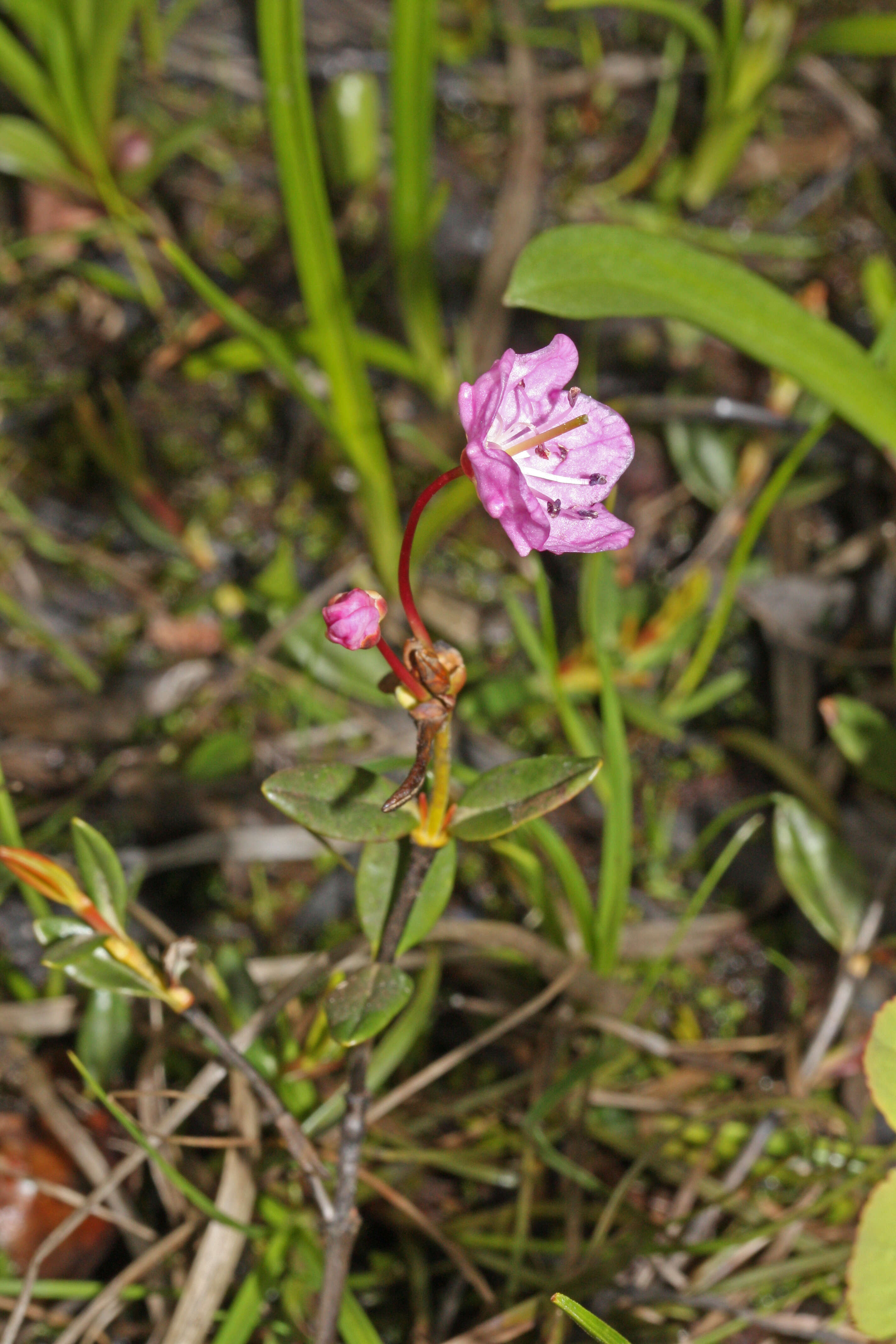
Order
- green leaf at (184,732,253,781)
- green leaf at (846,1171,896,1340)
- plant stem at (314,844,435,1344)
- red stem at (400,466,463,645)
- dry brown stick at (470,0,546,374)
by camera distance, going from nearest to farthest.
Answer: red stem at (400,466,463,645), plant stem at (314,844,435,1344), green leaf at (846,1171,896,1340), green leaf at (184,732,253,781), dry brown stick at (470,0,546,374)

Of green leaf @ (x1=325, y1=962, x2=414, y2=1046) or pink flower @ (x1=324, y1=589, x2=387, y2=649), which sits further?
green leaf @ (x1=325, y1=962, x2=414, y2=1046)

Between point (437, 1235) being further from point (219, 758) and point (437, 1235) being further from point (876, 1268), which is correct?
point (219, 758)

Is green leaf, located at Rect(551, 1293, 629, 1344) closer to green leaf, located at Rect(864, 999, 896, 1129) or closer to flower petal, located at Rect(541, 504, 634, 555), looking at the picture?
green leaf, located at Rect(864, 999, 896, 1129)

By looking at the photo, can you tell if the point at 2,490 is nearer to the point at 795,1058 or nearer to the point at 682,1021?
the point at 682,1021

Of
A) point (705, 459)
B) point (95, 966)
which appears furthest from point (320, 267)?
point (95, 966)

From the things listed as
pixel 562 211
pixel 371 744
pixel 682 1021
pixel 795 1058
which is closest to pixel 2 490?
pixel 371 744

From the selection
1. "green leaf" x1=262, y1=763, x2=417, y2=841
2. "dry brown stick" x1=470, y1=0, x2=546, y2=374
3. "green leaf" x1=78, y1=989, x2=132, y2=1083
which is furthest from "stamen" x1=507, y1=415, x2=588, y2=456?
"dry brown stick" x1=470, y1=0, x2=546, y2=374
